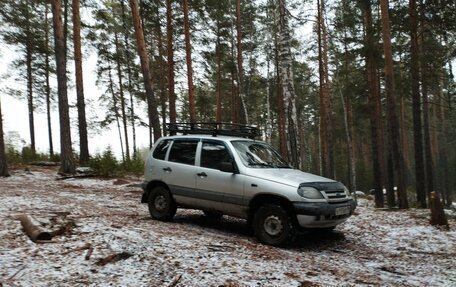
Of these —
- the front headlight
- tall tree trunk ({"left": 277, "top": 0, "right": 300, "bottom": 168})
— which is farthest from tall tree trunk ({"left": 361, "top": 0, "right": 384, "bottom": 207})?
the front headlight

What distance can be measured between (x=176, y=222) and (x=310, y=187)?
329cm

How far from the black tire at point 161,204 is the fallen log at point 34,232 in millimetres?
2570

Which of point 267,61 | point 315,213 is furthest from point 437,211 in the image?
point 267,61

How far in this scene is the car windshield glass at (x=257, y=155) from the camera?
7.18 meters

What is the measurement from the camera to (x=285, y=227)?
6355 millimetres

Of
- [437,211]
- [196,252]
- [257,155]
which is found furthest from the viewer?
[437,211]

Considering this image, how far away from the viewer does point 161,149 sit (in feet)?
27.2

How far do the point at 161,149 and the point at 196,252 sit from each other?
339cm

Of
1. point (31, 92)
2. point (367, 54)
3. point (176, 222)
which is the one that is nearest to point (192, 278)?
point (176, 222)

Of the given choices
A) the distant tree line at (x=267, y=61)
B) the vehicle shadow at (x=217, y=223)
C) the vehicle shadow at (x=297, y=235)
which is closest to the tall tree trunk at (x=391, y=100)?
the distant tree line at (x=267, y=61)

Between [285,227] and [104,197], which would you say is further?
[104,197]

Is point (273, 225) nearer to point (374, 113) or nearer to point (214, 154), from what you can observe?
point (214, 154)

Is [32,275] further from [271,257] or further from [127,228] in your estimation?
[271,257]

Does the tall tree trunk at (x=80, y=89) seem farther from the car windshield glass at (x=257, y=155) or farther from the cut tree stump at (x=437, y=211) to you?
the cut tree stump at (x=437, y=211)
